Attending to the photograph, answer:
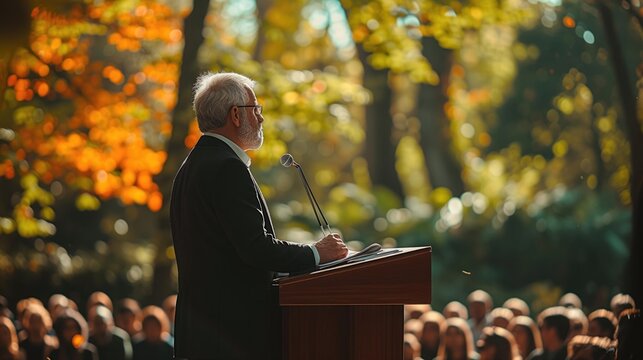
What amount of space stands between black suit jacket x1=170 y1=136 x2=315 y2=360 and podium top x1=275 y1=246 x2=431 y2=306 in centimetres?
14

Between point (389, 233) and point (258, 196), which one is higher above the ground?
point (258, 196)

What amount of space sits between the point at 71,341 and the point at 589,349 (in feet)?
12.3

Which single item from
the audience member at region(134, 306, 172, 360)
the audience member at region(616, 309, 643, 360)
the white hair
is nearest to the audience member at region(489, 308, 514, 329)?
the audience member at region(616, 309, 643, 360)

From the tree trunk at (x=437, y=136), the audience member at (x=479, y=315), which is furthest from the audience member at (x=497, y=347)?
the tree trunk at (x=437, y=136)

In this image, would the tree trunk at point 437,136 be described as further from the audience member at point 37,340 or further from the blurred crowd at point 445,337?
the audience member at point 37,340

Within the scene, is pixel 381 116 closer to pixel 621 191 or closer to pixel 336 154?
pixel 621 191

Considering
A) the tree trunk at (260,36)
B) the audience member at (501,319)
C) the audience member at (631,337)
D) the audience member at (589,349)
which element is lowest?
the audience member at (501,319)

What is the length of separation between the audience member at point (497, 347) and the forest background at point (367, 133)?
935 millimetres

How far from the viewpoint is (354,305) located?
3.56 metres

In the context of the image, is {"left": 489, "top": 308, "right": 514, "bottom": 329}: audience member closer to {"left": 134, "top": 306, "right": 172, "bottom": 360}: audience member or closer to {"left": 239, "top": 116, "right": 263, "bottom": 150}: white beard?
{"left": 134, "top": 306, "right": 172, "bottom": 360}: audience member

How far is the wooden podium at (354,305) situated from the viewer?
3365 mm

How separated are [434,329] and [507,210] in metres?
6.90

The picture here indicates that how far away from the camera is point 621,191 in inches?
529

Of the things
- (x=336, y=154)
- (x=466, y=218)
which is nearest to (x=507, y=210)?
(x=466, y=218)
